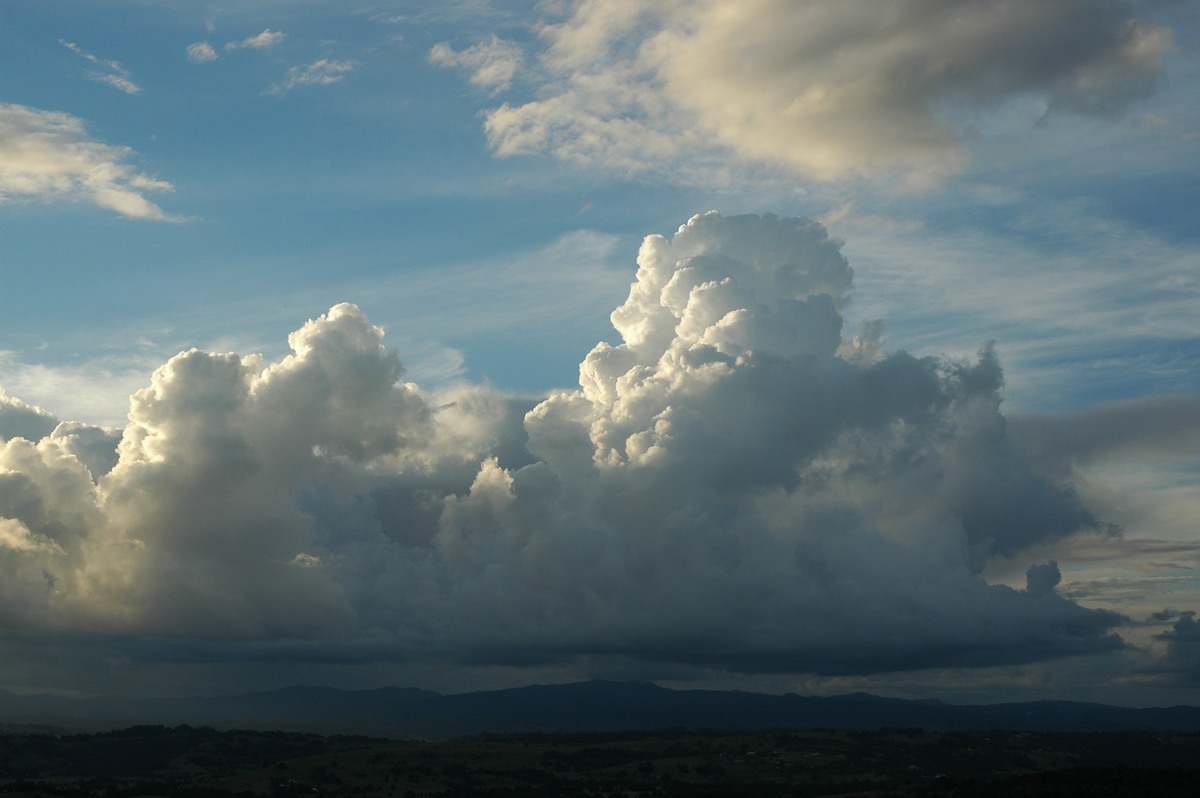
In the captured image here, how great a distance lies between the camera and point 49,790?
189m

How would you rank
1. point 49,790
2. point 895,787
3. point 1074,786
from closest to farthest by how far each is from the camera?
point 1074,786
point 895,787
point 49,790

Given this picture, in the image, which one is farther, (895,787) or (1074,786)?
(895,787)

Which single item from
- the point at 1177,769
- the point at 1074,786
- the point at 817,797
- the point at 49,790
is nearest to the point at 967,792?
the point at 1074,786

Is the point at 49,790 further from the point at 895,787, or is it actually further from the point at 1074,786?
the point at 1074,786

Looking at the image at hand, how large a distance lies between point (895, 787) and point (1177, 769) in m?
40.5

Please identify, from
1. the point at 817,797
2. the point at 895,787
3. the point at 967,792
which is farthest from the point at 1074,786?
the point at 817,797

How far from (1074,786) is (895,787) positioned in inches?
1336

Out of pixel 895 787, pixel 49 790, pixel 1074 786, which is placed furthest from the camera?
pixel 49 790

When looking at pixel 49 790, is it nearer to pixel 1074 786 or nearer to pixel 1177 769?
pixel 1074 786

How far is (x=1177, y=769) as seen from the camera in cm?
15362

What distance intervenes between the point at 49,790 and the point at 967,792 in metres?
151

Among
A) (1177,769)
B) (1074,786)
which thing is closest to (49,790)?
(1074,786)

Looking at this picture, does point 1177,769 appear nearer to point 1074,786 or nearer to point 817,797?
point 1074,786

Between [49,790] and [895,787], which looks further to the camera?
[49,790]
